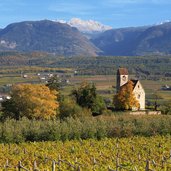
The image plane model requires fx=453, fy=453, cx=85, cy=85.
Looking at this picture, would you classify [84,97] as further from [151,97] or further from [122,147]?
[151,97]

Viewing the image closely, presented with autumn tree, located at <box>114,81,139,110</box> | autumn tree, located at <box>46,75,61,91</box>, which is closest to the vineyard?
autumn tree, located at <box>46,75,61,91</box>

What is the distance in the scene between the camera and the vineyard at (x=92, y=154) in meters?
29.0

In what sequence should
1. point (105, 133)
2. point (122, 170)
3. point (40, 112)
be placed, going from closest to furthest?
1. point (122, 170)
2. point (105, 133)
3. point (40, 112)

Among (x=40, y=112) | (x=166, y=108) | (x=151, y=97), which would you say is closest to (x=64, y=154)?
(x=40, y=112)

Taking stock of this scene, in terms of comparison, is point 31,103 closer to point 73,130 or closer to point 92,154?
point 73,130

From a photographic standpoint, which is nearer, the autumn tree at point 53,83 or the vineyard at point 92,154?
the vineyard at point 92,154

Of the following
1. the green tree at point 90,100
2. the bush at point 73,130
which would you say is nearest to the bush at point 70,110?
the green tree at point 90,100

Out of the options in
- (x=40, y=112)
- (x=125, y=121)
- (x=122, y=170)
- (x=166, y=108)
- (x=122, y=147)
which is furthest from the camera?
(x=166, y=108)

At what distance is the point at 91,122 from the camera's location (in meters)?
53.0

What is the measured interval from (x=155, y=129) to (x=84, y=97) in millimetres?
24681

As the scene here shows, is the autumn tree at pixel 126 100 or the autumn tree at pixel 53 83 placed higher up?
the autumn tree at pixel 53 83

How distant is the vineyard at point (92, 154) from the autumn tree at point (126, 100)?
99.7 ft

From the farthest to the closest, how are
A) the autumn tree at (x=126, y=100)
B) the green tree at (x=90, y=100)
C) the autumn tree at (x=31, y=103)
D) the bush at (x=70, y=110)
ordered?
1. the autumn tree at (x=126, y=100)
2. the green tree at (x=90, y=100)
3. the bush at (x=70, y=110)
4. the autumn tree at (x=31, y=103)

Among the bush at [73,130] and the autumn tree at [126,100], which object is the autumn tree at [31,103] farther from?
the autumn tree at [126,100]
